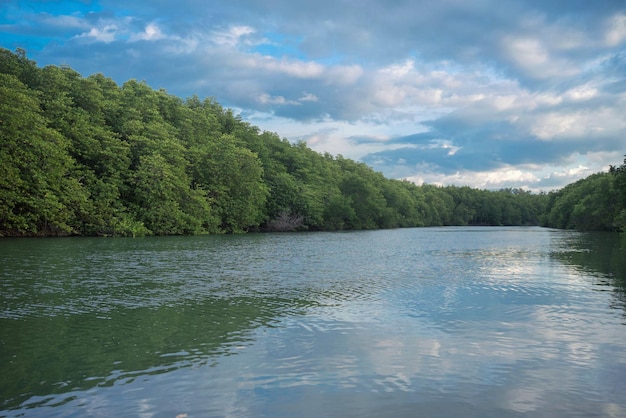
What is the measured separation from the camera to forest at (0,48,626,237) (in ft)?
166

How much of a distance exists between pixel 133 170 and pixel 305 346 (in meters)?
60.2

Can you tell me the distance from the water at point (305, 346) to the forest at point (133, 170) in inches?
1208

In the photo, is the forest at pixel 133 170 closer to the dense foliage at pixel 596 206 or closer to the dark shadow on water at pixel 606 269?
the dense foliage at pixel 596 206

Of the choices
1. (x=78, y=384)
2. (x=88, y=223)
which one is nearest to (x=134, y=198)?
(x=88, y=223)

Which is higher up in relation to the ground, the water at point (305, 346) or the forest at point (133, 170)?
the forest at point (133, 170)

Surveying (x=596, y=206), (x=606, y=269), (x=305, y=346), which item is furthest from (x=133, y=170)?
(x=596, y=206)

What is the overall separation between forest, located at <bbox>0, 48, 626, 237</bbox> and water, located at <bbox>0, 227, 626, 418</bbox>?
101 ft

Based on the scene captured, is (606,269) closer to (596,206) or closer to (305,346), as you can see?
(305,346)

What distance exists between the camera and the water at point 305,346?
859cm

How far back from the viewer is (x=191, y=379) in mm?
9578

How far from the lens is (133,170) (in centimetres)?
6656

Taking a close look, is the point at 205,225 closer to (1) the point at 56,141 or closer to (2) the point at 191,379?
(1) the point at 56,141

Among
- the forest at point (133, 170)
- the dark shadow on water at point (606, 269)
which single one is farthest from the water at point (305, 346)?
the forest at point (133, 170)

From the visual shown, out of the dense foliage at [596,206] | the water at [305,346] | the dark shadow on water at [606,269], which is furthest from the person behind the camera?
the dense foliage at [596,206]
